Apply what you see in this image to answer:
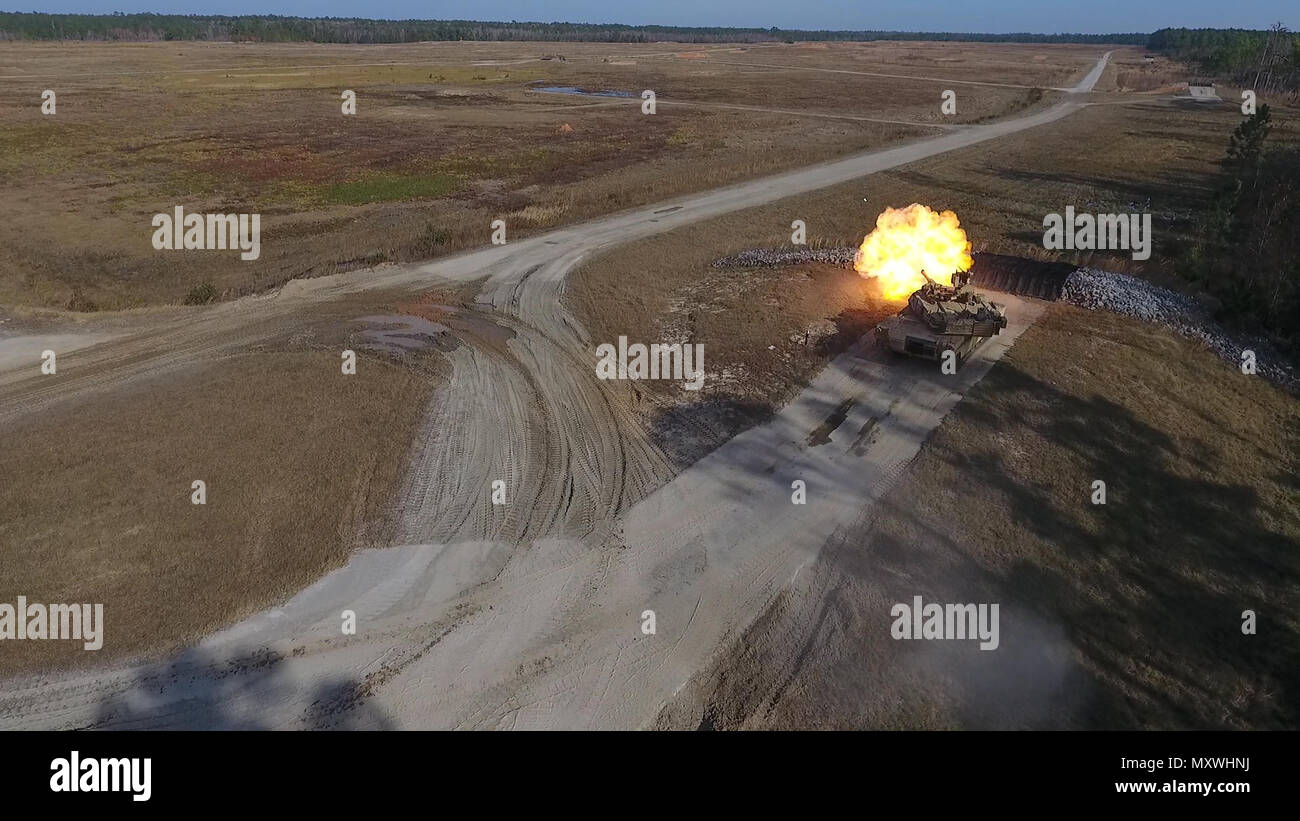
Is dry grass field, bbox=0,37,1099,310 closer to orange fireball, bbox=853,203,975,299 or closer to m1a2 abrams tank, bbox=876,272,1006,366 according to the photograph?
orange fireball, bbox=853,203,975,299

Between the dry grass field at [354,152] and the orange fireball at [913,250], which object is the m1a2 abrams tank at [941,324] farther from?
the dry grass field at [354,152]

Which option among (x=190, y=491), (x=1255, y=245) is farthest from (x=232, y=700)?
(x=1255, y=245)

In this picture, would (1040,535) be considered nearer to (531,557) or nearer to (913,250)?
(531,557)

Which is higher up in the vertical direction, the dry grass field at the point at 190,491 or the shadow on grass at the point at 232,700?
the dry grass field at the point at 190,491

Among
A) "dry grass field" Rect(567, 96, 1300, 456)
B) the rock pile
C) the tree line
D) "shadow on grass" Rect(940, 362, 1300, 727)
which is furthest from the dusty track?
the tree line

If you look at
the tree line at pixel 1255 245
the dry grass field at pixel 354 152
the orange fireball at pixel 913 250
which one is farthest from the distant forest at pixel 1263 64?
the orange fireball at pixel 913 250

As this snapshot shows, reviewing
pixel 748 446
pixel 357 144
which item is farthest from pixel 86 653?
pixel 357 144


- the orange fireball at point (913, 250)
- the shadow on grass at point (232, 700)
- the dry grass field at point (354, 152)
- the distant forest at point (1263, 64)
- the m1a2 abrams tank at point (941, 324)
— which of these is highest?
the distant forest at point (1263, 64)
